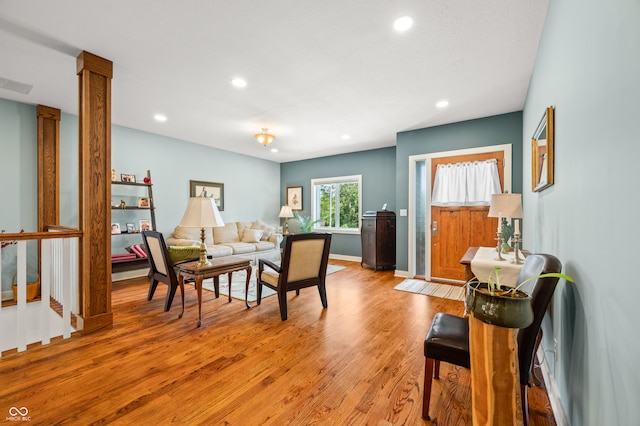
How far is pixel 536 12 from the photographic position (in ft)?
6.68

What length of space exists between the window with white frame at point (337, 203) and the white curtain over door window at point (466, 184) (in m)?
2.28

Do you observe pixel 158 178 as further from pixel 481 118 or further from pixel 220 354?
pixel 481 118

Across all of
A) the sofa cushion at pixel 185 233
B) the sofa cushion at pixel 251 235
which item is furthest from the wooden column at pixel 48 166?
the sofa cushion at pixel 251 235

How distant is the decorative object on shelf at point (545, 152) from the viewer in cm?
185

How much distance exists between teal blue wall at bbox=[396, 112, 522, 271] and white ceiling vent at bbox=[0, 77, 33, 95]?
5274mm

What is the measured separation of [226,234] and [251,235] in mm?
543

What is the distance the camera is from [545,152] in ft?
6.63

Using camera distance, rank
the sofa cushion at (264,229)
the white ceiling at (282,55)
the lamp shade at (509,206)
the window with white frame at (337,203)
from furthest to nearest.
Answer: the window with white frame at (337,203), the sofa cushion at (264,229), the lamp shade at (509,206), the white ceiling at (282,55)

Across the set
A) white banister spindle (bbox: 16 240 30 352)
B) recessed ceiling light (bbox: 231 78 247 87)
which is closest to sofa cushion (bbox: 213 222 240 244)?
recessed ceiling light (bbox: 231 78 247 87)

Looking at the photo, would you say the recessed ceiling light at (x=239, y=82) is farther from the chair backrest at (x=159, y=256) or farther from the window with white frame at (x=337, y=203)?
the window with white frame at (x=337, y=203)

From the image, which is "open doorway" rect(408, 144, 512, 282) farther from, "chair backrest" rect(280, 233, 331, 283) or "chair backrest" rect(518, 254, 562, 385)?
"chair backrest" rect(518, 254, 562, 385)

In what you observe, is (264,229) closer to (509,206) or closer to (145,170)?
(145,170)

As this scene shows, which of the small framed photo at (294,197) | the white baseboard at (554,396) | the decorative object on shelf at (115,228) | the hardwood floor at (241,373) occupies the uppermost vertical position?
the small framed photo at (294,197)

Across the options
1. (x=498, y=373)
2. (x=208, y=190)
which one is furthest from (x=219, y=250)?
(x=498, y=373)
